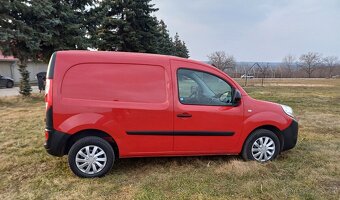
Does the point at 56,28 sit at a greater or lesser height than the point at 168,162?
greater

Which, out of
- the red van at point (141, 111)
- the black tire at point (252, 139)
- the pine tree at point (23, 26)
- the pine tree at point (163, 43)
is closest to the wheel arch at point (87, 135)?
the red van at point (141, 111)

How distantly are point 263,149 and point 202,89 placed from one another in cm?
150

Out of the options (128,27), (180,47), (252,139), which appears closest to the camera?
(252,139)

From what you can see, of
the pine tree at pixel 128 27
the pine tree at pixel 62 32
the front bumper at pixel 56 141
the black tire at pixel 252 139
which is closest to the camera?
the front bumper at pixel 56 141

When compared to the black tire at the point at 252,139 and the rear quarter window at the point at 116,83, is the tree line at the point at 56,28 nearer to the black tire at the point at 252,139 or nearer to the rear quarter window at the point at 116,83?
the rear quarter window at the point at 116,83

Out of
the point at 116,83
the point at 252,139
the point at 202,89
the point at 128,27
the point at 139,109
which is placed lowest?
the point at 252,139

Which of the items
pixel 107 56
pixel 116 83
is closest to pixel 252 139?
pixel 116 83

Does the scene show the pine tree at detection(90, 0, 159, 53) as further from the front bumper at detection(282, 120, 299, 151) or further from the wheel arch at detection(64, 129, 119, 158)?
the front bumper at detection(282, 120, 299, 151)

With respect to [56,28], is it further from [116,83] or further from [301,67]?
[301,67]

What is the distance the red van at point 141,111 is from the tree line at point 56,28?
9566 mm

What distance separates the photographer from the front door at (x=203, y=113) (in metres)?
4.52

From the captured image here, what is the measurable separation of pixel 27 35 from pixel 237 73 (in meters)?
46.4

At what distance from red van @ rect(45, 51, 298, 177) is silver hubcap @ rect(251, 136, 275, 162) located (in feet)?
0.10

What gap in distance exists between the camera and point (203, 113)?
458 cm
